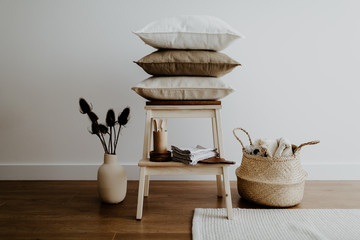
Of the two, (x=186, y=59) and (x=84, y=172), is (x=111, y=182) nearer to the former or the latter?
(x=84, y=172)

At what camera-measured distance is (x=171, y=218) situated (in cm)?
133

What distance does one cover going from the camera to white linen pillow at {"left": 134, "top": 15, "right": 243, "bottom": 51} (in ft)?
4.52

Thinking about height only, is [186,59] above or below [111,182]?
above

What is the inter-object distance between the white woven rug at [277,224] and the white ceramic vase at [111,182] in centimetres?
41

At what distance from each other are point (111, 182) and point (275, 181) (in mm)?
822

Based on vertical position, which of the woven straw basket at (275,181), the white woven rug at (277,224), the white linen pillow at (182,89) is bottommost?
the white woven rug at (277,224)

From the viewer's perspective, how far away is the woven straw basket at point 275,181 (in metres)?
1.45

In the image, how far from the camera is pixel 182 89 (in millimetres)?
1392

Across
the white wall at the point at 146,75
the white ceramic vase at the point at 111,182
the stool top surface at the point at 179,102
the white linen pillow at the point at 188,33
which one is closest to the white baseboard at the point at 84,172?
the white wall at the point at 146,75

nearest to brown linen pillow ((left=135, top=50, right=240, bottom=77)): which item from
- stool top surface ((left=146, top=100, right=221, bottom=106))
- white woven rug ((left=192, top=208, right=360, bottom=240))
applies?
stool top surface ((left=146, top=100, right=221, bottom=106))

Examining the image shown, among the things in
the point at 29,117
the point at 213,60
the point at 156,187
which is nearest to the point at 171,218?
the point at 156,187

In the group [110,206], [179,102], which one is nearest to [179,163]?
[179,102]

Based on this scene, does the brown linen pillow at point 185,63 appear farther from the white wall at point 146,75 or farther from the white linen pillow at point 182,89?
the white wall at point 146,75

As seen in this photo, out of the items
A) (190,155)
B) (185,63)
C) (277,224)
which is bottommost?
(277,224)
